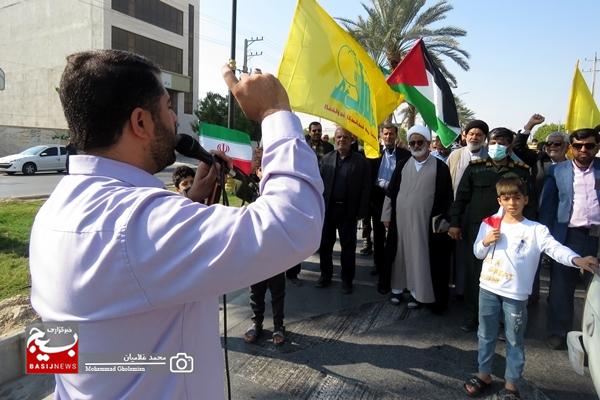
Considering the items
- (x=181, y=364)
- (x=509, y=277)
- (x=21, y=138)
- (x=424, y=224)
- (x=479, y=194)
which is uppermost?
(x=21, y=138)

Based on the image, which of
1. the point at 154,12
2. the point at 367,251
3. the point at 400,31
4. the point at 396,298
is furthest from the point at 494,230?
the point at 154,12

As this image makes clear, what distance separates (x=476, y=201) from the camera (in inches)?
166

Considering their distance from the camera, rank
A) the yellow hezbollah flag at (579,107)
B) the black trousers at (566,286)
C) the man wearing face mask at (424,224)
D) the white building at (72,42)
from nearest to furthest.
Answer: the black trousers at (566,286)
the man wearing face mask at (424,224)
the yellow hezbollah flag at (579,107)
the white building at (72,42)

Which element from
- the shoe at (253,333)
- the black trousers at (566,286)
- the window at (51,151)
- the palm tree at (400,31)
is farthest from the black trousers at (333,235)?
the window at (51,151)

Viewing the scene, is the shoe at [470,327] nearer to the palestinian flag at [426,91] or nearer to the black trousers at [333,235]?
the black trousers at [333,235]

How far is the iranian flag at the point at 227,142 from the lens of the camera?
4.44 metres

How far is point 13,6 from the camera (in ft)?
128

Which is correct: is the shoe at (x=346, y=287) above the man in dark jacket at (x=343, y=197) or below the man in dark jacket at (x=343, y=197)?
below

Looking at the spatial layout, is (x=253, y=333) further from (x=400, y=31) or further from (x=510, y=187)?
(x=400, y=31)

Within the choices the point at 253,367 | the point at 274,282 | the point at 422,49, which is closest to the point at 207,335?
the point at 253,367

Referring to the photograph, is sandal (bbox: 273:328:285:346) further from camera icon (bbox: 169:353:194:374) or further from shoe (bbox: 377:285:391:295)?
camera icon (bbox: 169:353:194:374)

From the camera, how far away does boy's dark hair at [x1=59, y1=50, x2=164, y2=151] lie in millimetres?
1029

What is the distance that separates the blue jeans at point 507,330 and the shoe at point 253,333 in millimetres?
1818

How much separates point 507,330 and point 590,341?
0.59 m
